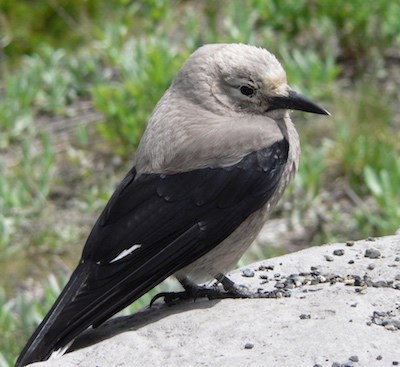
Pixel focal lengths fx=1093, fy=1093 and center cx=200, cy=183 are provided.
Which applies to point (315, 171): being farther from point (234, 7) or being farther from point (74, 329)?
point (74, 329)

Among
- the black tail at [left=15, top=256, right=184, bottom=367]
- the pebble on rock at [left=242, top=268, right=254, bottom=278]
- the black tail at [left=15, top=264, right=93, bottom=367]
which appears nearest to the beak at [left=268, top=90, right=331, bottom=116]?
the pebble on rock at [left=242, top=268, right=254, bottom=278]

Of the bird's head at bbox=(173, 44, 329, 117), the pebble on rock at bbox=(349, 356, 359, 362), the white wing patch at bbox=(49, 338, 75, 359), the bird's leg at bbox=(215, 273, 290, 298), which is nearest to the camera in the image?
the pebble on rock at bbox=(349, 356, 359, 362)

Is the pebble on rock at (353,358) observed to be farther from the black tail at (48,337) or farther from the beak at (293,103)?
the beak at (293,103)

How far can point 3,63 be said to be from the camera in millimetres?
9070

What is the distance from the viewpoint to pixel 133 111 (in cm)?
749

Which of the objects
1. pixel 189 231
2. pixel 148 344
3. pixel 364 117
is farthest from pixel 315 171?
pixel 148 344

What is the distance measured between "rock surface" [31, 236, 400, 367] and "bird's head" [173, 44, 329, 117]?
740mm

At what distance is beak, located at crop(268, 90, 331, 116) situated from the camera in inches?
186

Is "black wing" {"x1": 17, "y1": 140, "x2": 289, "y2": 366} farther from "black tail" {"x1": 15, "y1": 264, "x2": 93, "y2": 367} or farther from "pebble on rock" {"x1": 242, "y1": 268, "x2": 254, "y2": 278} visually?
"pebble on rock" {"x1": 242, "y1": 268, "x2": 254, "y2": 278}

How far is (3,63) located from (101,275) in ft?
17.1

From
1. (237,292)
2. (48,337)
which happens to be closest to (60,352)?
(48,337)

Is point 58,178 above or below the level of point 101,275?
below

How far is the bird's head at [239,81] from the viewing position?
15.4 feet

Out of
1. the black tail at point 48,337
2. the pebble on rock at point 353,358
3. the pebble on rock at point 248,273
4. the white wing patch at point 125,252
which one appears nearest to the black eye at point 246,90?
the pebble on rock at point 248,273
